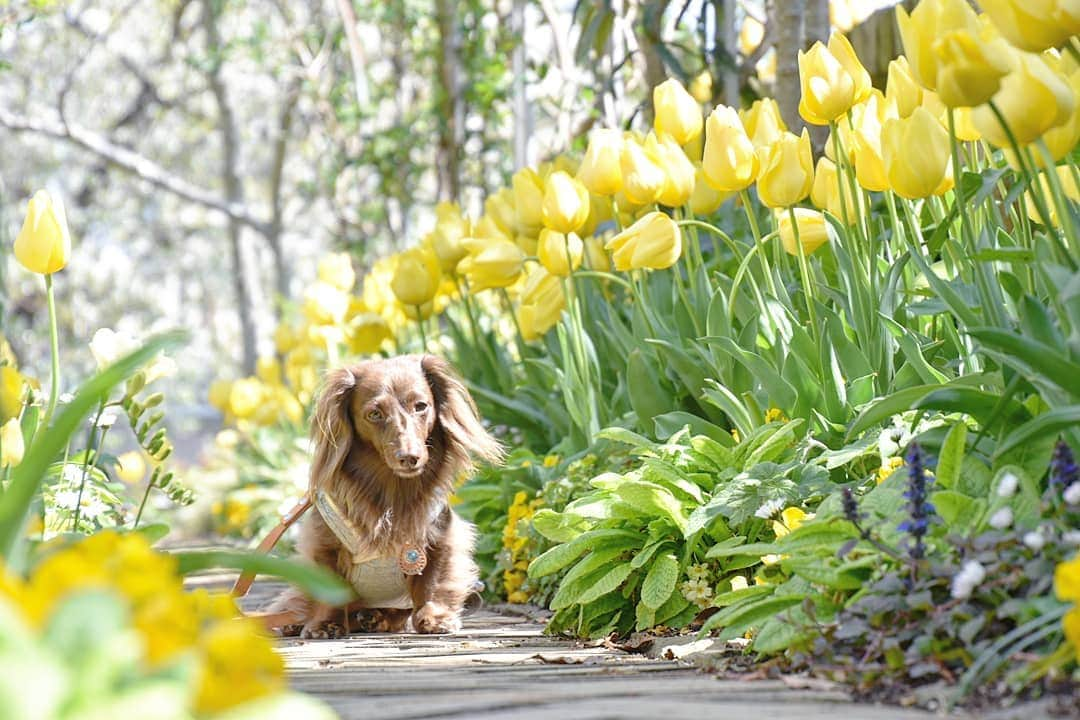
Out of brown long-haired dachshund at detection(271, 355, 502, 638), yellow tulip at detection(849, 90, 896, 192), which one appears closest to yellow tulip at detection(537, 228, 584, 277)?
brown long-haired dachshund at detection(271, 355, 502, 638)

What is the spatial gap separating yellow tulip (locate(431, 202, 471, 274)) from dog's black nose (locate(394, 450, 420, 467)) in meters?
2.09

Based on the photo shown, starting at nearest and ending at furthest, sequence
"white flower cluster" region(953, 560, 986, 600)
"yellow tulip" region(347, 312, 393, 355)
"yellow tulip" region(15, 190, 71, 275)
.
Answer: "white flower cluster" region(953, 560, 986, 600) < "yellow tulip" region(15, 190, 71, 275) < "yellow tulip" region(347, 312, 393, 355)

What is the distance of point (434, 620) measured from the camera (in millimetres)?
3539

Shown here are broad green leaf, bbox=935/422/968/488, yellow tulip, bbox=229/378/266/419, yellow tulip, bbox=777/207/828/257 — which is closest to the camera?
broad green leaf, bbox=935/422/968/488

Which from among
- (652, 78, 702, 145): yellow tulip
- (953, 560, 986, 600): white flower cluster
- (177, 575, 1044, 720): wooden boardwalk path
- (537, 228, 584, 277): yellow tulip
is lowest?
(177, 575, 1044, 720): wooden boardwalk path

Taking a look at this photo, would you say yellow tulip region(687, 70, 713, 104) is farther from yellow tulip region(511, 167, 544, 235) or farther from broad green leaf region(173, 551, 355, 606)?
broad green leaf region(173, 551, 355, 606)

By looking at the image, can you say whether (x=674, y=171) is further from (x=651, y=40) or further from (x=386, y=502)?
(x=651, y=40)

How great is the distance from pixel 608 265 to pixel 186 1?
8999 millimetres

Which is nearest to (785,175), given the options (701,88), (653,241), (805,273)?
(805,273)

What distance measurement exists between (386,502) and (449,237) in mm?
2036

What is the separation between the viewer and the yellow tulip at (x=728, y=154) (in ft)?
10.7

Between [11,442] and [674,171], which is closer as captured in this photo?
[11,442]

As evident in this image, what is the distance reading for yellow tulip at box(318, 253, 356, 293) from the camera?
7.04 metres

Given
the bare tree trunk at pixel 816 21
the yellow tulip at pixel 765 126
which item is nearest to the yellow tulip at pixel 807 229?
the yellow tulip at pixel 765 126
